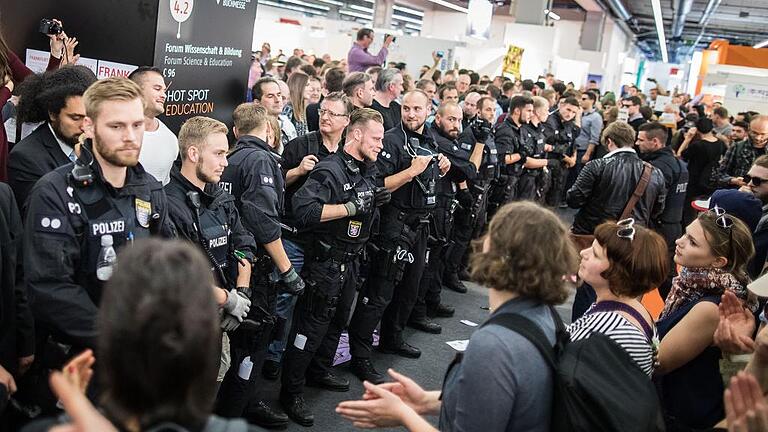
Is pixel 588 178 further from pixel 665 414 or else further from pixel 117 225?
pixel 117 225

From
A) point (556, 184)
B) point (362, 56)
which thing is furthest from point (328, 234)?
point (556, 184)

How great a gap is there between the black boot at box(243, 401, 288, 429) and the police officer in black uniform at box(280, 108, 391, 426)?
0.09 meters

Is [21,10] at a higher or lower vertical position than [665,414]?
higher

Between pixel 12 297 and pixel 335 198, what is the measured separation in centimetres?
188

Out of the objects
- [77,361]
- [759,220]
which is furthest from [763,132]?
[77,361]

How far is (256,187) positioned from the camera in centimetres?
356

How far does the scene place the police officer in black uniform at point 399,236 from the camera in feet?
15.2

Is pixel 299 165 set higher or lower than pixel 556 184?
higher

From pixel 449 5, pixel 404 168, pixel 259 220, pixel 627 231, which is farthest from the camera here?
pixel 449 5

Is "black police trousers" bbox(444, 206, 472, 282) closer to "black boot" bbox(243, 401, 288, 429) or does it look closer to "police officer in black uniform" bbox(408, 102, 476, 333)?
"police officer in black uniform" bbox(408, 102, 476, 333)

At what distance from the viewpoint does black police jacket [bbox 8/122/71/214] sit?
9.64ft

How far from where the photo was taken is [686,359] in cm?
263

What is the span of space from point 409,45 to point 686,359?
12628 mm

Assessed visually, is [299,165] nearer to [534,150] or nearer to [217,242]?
[217,242]
